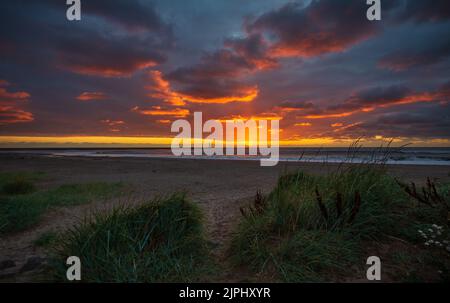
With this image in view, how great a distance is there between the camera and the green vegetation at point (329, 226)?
10.6 ft

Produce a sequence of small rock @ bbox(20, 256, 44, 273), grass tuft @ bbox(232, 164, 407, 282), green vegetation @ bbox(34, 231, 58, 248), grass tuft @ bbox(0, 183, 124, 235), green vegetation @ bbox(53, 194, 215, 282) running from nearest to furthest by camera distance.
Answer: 1. green vegetation @ bbox(53, 194, 215, 282)
2. grass tuft @ bbox(232, 164, 407, 282)
3. small rock @ bbox(20, 256, 44, 273)
4. green vegetation @ bbox(34, 231, 58, 248)
5. grass tuft @ bbox(0, 183, 124, 235)

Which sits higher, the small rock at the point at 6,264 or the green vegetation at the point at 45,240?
the green vegetation at the point at 45,240

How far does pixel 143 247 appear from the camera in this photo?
136 inches

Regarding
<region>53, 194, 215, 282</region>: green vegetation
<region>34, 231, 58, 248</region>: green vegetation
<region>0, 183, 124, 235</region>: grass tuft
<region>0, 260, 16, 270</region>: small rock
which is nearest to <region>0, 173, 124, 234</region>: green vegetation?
<region>0, 183, 124, 235</region>: grass tuft

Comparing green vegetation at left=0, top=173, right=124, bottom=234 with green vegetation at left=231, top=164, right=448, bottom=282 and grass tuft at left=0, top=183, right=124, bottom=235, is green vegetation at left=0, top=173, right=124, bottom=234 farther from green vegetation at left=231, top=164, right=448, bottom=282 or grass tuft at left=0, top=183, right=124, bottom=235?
green vegetation at left=231, top=164, right=448, bottom=282

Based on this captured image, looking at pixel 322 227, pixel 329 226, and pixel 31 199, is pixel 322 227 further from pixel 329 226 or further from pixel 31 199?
pixel 31 199

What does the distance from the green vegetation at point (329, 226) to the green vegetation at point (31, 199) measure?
4.90 metres

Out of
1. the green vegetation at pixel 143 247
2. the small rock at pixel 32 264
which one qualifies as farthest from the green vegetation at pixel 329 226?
the small rock at pixel 32 264

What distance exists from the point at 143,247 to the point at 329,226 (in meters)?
2.71

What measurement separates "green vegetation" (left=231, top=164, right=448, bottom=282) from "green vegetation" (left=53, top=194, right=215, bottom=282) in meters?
0.68

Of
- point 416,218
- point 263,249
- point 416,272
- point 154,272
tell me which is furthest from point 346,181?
point 154,272

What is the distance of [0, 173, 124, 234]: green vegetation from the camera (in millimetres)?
5552

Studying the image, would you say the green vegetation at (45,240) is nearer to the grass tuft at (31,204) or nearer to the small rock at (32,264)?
the small rock at (32,264)
